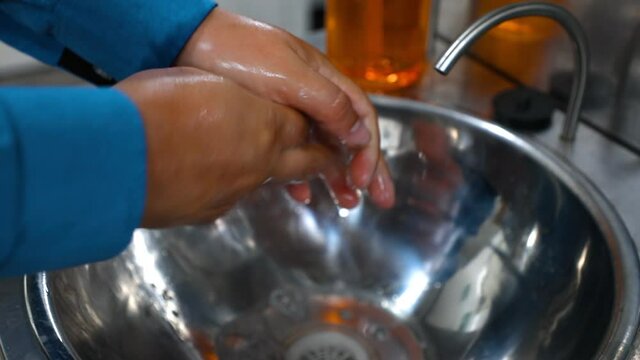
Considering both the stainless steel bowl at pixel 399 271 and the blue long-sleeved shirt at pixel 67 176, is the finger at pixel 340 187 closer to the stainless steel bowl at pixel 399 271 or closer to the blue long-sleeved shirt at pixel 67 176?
the stainless steel bowl at pixel 399 271

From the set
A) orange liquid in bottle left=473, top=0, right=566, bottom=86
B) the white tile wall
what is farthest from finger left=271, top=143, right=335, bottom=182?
the white tile wall

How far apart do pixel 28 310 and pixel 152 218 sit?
12 cm

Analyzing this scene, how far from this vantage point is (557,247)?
21.0 inches

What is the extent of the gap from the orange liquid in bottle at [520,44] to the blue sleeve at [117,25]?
284mm

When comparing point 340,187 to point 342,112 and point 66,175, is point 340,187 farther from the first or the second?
point 66,175

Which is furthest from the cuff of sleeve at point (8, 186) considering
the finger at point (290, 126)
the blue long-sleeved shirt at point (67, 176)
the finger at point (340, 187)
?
the finger at point (340, 187)

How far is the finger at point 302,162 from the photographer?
44 cm

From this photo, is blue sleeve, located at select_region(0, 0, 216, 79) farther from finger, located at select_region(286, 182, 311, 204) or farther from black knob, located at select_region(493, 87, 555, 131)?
black knob, located at select_region(493, 87, 555, 131)

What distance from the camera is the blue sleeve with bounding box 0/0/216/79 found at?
48 centimetres

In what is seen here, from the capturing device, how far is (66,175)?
31cm

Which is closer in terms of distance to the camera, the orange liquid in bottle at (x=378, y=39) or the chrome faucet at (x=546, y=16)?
the chrome faucet at (x=546, y=16)

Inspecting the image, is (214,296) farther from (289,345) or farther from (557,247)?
(557,247)

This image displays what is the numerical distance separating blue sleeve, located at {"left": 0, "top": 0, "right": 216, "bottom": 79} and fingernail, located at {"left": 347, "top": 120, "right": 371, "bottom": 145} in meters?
0.11

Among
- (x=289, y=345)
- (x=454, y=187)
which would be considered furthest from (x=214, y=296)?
(x=454, y=187)
